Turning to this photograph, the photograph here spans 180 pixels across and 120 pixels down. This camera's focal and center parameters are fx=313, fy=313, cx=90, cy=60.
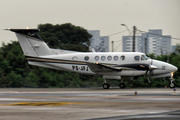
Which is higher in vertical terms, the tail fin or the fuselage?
the tail fin

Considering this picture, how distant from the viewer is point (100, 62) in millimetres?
26250

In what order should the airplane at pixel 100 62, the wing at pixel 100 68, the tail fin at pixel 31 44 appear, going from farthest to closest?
the tail fin at pixel 31 44 → the airplane at pixel 100 62 → the wing at pixel 100 68

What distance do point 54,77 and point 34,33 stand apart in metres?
7.32

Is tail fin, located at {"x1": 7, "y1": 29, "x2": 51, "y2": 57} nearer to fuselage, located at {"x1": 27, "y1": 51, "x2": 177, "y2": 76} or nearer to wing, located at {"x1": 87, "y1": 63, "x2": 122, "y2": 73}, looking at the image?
fuselage, located at {"x1": 27, "y1": 51, "x2": 177, "y2": 76}

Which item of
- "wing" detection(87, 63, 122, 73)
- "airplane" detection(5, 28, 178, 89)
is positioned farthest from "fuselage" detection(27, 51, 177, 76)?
"wing" detection(87, 63, 122, 73)

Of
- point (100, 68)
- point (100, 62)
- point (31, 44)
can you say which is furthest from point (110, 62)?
point (31, 44)

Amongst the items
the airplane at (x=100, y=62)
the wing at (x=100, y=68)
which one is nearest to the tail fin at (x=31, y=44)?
the airplane at (x=100, y=62)

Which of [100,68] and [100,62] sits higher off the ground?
[100,62]

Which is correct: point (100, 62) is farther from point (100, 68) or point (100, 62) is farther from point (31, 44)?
point (31, 44)

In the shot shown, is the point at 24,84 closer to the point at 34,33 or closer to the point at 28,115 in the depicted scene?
the point at 34,33

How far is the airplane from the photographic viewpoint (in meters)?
25.4

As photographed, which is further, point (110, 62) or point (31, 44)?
point (31, 44)

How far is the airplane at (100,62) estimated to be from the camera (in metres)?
25.4

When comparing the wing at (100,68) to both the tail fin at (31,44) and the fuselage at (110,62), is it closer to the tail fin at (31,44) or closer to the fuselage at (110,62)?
the fuselage at (110,62)
